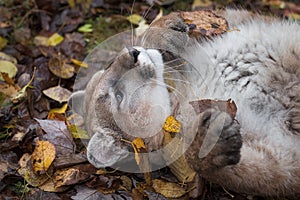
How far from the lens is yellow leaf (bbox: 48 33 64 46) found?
5.94 metres

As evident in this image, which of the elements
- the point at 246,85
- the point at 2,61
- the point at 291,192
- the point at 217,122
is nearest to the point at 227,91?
the point at 246,85

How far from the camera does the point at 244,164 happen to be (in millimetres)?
3570

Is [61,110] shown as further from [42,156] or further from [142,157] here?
[142,157]

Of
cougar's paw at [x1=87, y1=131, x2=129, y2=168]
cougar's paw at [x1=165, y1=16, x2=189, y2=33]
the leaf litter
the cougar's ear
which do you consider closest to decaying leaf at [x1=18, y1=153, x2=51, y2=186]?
the leaf litter

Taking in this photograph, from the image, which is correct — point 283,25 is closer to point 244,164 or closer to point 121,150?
point 244,164

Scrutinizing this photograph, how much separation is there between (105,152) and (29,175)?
71 cm

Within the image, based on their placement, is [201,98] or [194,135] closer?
[194,135]

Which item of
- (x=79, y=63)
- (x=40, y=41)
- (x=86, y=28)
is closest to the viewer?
(x=79, y=63)

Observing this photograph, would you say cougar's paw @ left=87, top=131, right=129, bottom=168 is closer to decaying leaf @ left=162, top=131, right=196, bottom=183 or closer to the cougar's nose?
decaying leaf @ left=162, top=131, right=196, bottom=183

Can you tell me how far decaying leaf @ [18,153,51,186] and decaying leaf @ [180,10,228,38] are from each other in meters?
1.79

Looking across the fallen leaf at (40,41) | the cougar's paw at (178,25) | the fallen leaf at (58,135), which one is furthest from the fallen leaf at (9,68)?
the cougar's paw at (178,25)

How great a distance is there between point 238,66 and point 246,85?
0.66 ft

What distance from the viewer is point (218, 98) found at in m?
3.97

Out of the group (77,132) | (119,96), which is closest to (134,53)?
(119,96)
